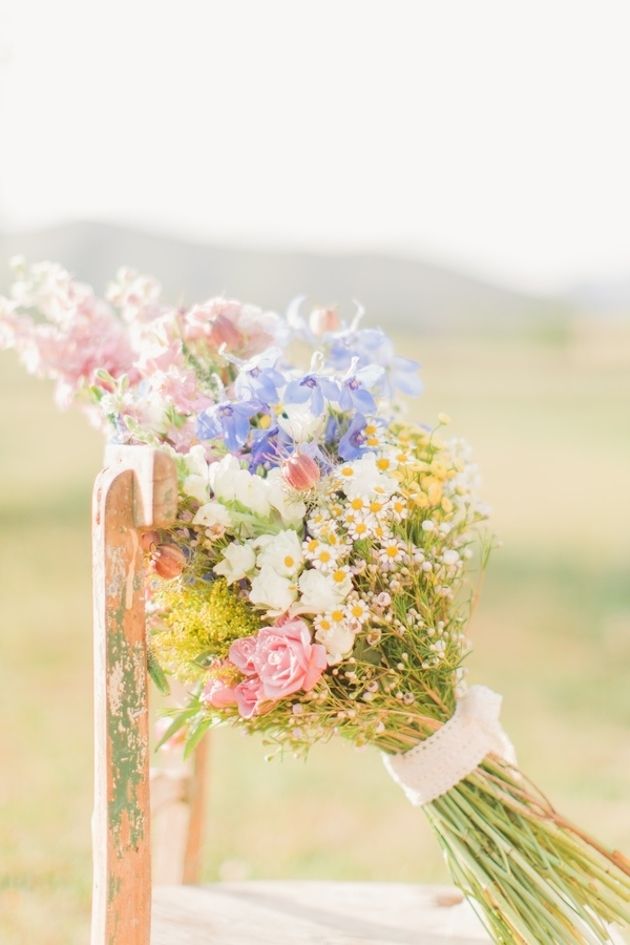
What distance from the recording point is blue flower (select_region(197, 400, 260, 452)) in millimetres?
1466

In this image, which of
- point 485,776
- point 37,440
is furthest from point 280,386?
point 37,440

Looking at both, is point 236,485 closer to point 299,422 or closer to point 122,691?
point 299,422

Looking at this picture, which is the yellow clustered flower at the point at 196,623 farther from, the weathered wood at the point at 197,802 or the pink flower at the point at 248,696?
the weathered wood at the point at 197,802

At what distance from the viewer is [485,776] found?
1602 mm

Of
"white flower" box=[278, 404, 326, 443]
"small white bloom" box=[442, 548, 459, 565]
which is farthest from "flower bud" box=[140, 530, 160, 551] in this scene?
"small white bloom" box=[442, 548, 459, 565]

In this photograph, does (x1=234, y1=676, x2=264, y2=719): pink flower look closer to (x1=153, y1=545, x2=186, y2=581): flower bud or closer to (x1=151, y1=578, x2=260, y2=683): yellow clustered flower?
(x1=151, y1=578, x2=260, y2=683): yellow clustered flower

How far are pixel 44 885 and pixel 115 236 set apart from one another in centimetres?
1545

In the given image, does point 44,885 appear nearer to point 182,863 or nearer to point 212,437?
point 182,863

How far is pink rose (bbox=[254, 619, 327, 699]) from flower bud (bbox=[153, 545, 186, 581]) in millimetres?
134

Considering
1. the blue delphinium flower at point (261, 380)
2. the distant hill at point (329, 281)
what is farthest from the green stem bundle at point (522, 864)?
the distant hill at point (329, 281)

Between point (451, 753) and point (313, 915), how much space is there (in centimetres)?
45

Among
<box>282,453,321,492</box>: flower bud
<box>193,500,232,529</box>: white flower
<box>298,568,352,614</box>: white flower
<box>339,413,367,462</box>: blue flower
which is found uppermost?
<box>339,413,367,462</box>: blue flower

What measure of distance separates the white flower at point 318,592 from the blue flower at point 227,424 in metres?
0.21

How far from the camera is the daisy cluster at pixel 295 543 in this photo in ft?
4.53
